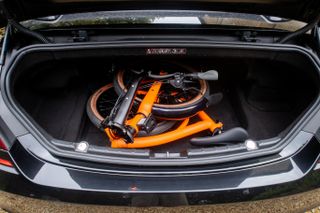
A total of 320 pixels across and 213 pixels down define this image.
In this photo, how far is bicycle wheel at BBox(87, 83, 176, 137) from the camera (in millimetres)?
1946

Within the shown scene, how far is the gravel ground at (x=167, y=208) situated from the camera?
1.24 meters

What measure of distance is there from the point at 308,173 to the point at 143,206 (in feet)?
2.19

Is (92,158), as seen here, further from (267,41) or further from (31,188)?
(267,41)

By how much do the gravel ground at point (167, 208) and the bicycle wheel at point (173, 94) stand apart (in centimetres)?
71

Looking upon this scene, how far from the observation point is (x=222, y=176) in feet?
4.10

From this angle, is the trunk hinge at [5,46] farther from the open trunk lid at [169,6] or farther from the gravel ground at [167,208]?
the gravel ground at [167,208]

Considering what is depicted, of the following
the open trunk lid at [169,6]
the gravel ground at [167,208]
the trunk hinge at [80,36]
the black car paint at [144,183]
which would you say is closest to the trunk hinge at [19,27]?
the open trunk lid at [169,6]

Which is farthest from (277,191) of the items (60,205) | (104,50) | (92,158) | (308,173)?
(104,50)

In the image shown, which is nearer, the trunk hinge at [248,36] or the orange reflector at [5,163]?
the orange reflector at [5,163]

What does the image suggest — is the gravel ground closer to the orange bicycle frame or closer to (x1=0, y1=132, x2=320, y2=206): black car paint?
(x1=0, y1=132, x2=320, y2=206): black car paint

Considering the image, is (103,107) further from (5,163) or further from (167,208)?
(167,208)

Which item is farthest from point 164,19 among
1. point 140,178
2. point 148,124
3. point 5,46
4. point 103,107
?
point 140,178

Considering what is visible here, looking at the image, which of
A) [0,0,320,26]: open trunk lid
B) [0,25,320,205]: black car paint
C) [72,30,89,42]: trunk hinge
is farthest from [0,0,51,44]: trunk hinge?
[0,25,320,205]: black car paint

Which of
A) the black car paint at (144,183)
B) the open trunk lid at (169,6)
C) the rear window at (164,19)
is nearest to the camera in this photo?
the black car paint at (144,183)
